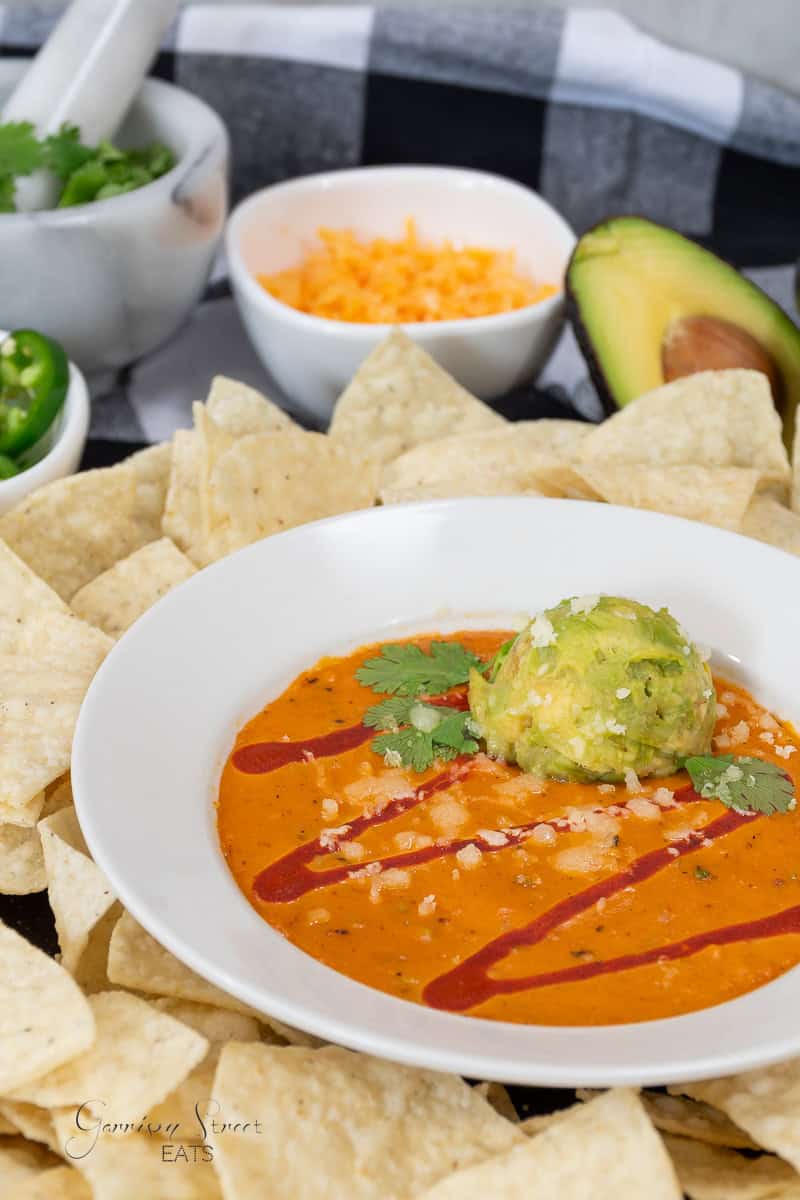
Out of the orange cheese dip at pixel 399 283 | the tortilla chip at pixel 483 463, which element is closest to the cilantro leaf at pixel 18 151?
the orange cheese dip at pixel 399 283

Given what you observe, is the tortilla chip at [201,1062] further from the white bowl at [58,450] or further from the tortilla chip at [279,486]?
the white bowl at [58,450]

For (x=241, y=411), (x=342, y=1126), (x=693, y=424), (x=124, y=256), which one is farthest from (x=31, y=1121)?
(x=124, y=256)

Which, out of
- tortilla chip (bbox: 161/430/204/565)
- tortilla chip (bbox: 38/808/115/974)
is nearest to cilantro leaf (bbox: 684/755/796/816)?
tortilla chip (bbox: 38/808/115/974)

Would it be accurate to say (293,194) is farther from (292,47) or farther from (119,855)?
(119,855)

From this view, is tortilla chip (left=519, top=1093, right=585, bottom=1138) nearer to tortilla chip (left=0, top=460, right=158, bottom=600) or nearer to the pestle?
tortilla chip (left=0, top=460, right=158, bottom=600)

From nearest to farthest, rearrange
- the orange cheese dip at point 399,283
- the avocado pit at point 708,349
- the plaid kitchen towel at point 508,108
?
the avocado pit at point 708,349, the orange cheese dip at point 399,283, the plaid kitchen towel at point 508,108

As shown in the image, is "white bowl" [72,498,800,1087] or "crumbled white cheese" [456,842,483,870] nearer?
"white bowl" [72,498,800,1087]

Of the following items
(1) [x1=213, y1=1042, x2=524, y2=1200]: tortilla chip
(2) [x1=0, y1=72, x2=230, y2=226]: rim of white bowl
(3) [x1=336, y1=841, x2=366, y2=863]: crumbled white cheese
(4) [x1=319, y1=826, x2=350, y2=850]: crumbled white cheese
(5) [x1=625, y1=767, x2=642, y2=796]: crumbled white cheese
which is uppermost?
(2) [x1=0, y1=72, x2=230, y2=226]: rim of white bowl
